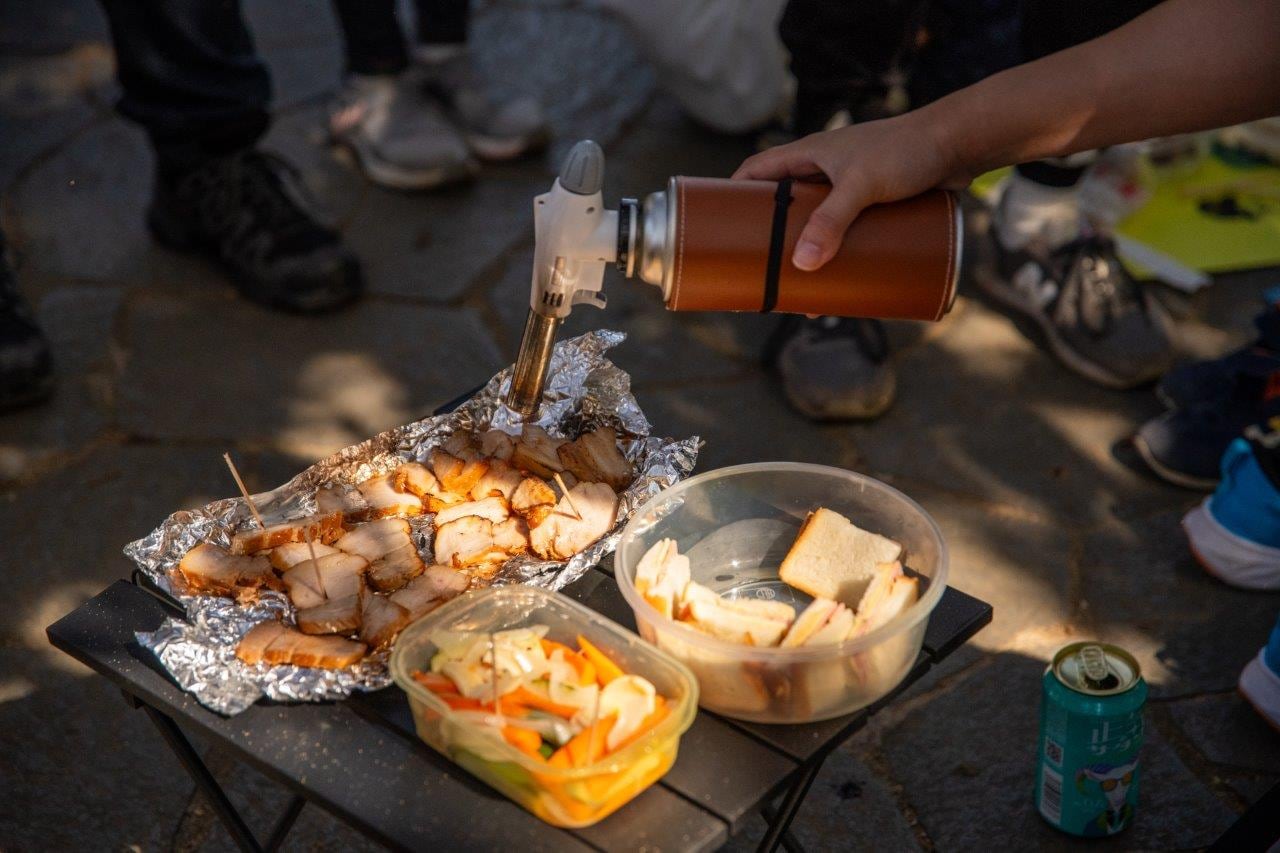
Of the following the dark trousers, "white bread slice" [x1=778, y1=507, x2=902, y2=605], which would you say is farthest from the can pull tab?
the dark trousers

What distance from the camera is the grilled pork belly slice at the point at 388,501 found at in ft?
6.20

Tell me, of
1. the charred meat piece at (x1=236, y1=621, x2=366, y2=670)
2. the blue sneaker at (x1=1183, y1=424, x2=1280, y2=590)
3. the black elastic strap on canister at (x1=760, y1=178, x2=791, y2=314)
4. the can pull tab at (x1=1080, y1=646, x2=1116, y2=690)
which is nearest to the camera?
the charred meat piece at (x1=236, y1=621, x2=366, y2=670)

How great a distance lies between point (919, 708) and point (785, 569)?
82 cm

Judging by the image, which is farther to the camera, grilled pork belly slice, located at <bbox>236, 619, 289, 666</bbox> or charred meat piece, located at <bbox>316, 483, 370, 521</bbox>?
charred meat piece, located at <bbox>316, 483, 370, 521</bbox>

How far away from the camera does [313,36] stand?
4.74 meters

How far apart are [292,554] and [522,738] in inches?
21.0

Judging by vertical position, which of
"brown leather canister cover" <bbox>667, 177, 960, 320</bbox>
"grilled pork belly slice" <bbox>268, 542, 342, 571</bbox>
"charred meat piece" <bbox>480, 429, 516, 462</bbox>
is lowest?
"grilled pork belly slice" <bbox>268, 542, 342, 571</bbox>

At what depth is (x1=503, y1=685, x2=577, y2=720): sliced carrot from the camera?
1.44 meters

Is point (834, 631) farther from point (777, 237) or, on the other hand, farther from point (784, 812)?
point (777, 237)

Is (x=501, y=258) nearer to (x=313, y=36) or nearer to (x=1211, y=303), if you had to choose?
(x=313, y=36)

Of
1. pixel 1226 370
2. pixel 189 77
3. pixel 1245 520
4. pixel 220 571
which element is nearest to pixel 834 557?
pixel 220 571

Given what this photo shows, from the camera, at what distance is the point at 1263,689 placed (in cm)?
227

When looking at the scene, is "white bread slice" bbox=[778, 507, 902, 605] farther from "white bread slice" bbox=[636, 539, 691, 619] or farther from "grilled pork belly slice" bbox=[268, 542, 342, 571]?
"grilled pork belly slice" bbox=[268, 542, 342, 571]

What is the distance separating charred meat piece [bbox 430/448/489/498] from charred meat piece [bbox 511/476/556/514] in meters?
0.07
